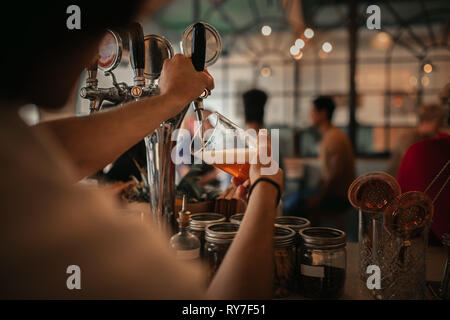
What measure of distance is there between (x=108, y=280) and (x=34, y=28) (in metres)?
0.42

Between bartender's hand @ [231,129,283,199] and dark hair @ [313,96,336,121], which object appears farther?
dark hair @ [313,96,336,121]

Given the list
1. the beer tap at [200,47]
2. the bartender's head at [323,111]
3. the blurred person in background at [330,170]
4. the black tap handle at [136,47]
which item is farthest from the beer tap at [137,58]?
the bartender's head at [323,111]

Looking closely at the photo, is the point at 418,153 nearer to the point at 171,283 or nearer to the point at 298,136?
the point at 171,283

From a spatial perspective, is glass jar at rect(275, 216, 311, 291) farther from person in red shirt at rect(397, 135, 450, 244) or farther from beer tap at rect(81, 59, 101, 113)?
beer tap at rect(81, 59, 101, 113)

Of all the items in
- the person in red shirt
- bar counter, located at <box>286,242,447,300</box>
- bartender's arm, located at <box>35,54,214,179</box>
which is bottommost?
bar counter, located at <box>286,242,447,300</box>

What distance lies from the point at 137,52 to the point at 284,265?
666mm

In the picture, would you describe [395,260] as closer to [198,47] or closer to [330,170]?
[198,47]

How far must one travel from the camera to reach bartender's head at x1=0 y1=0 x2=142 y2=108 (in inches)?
22.6

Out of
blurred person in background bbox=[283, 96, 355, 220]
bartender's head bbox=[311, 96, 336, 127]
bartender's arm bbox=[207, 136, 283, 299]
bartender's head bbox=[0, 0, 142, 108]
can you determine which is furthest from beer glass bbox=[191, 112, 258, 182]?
bartender's head bbox=[311, 96, 336, 127]

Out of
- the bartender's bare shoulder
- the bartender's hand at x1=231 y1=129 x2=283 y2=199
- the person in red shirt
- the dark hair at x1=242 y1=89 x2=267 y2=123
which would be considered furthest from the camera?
the dark hair at x1=242 y1=89 x2=267 y2=123

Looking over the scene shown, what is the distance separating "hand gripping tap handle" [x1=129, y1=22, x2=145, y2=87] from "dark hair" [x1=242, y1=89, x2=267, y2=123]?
2094 mm

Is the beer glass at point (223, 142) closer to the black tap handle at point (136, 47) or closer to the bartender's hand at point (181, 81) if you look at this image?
the bartender's hand at point (181, 81)

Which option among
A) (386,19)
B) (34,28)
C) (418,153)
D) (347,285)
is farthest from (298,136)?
(34,28)

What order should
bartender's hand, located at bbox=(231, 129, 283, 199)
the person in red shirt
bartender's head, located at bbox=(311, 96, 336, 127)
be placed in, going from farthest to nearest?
bartender's head, located at bbox=(311, 96, 336, 127)
the person in red shirt
bartender's hand, located at bbox=(231, 129, 283, 199)
